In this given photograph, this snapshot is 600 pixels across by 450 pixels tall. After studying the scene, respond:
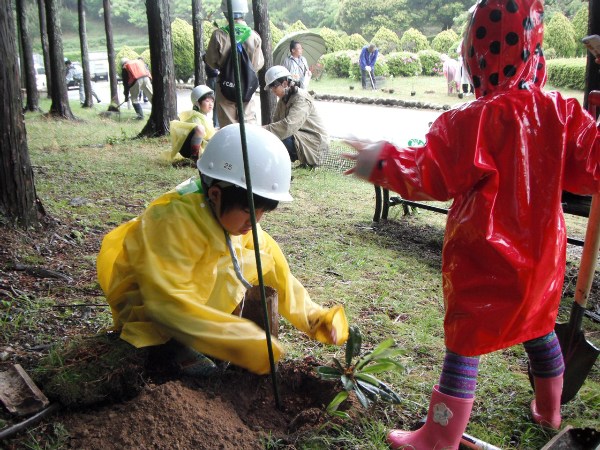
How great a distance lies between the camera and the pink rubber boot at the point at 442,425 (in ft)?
6.95

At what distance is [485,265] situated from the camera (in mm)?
2035

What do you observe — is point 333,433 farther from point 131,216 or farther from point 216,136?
point 131,216

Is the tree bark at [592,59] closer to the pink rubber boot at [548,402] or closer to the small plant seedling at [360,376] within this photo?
the pink rubber boot at [548,402]

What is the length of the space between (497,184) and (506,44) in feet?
1.68

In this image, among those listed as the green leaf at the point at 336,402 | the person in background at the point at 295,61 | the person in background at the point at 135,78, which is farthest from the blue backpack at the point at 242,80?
the person in background at the point at 135,78

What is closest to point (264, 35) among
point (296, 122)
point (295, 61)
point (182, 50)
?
point (295, 61)

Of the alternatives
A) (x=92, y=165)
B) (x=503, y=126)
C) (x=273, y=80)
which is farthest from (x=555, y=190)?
(x=92, y=165)

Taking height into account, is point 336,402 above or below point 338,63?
below

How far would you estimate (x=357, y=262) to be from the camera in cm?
458

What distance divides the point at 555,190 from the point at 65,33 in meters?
61.6

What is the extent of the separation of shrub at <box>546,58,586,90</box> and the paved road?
5.88 m

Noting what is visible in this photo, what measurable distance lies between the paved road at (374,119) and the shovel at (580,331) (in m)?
8.50

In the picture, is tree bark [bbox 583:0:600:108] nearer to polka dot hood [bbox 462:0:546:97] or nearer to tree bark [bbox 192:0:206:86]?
polka dot hood [bbox 462:0:546:97]

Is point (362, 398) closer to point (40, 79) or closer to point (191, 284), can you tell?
point (191, 284)
